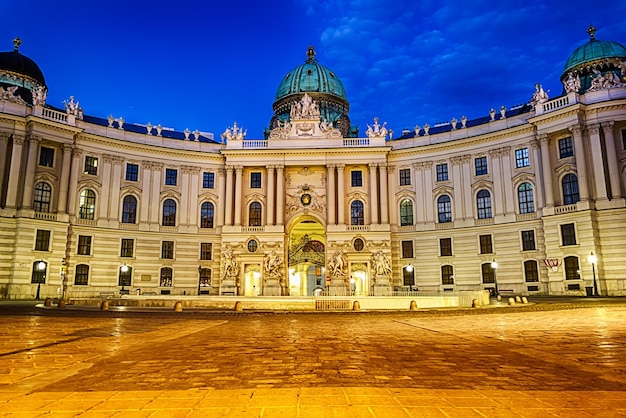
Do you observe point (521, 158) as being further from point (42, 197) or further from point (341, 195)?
point (42, 197)

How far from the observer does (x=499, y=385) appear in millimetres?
6164

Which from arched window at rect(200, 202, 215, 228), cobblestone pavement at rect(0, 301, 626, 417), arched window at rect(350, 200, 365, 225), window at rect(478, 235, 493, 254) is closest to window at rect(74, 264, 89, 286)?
arched window at rect(200, 202, 215, 228)

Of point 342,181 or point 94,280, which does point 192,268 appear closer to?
point 94,280

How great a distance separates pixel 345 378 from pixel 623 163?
152 feet

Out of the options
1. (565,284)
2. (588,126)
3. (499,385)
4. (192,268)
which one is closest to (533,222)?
(565,284)

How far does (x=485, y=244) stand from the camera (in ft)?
158

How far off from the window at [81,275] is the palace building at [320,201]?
0.14 metres

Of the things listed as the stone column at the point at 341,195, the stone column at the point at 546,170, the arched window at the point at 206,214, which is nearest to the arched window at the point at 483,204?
the stone column at the point at 546,170

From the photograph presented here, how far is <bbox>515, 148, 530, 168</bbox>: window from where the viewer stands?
4702 cm

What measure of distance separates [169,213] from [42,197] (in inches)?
513

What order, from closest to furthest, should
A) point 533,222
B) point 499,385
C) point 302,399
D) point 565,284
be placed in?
point 302,399 < point 499,385 < point 565,284 < point 533,222

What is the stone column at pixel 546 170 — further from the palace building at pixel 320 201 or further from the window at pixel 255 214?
the window at pixel 255 214

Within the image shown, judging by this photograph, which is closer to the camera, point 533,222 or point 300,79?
point 533,222

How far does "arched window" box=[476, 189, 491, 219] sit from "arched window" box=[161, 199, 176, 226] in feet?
117
